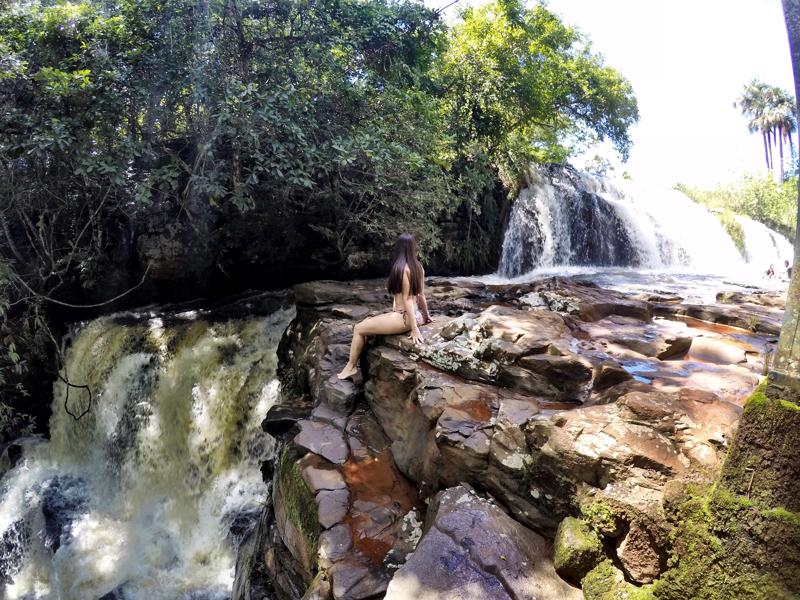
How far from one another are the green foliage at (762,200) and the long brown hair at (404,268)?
29.2m

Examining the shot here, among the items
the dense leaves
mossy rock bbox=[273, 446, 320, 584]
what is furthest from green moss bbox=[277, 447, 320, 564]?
the dense leaves

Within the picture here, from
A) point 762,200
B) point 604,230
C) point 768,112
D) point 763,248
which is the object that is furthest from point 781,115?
point 604,230

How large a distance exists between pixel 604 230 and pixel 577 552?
42.3 feet

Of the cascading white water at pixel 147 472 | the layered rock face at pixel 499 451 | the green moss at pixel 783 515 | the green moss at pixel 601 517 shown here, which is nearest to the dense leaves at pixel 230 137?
the cascading white water at pixel 147 472

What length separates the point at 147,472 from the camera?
635 centimetres

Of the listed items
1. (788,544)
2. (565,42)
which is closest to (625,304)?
(788,544)

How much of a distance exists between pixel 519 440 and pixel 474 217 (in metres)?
9.55

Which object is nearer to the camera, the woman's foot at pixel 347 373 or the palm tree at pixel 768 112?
the woman's foot at pixel 347 373

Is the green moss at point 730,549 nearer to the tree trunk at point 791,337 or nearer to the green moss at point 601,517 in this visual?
the tree trunk at point 791,337

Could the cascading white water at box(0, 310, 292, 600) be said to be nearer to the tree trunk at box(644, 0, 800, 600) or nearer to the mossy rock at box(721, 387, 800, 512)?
the tree trunk at box(644, 0, 800, 600)

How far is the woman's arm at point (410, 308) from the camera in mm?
4579

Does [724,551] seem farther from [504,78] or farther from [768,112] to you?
[768,112]

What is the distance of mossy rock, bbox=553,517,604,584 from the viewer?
2.39m

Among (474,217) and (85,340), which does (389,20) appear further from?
(85,340)
